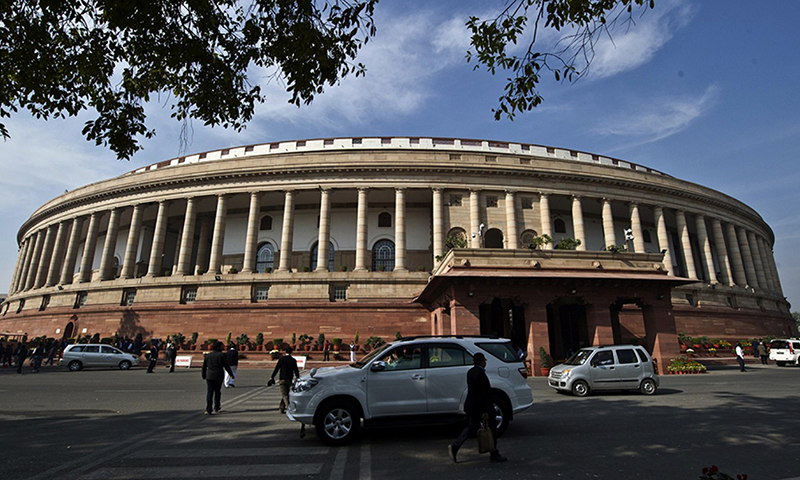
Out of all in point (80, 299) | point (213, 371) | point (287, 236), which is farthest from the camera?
point (80, 299)

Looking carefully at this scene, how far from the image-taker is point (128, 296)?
121 feet

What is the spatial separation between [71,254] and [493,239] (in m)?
42.7

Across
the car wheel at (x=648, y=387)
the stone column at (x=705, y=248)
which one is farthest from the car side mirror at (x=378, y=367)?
the stone column at (x=705, y=248)

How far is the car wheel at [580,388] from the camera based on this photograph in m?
13.3

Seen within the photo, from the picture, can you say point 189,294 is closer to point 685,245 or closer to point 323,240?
point 323,240

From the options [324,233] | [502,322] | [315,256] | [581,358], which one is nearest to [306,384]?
[581,358]

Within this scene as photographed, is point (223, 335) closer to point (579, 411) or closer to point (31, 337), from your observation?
point (31, 337)

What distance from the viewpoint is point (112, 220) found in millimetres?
40906

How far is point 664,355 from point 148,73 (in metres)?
23.4

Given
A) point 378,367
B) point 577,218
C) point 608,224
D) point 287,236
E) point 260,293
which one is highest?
point 577,218

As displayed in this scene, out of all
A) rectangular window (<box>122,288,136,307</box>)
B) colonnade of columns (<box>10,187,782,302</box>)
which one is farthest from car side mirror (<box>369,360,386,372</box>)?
rectangular window (<box>122,288,136,307</box>)

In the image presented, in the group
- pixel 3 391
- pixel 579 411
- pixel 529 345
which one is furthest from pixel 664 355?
pixel 3 391

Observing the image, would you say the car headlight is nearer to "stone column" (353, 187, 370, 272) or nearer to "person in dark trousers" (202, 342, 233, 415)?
"person in dark trousers" (202, 342, 233, 415)

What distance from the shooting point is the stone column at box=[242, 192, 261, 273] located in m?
34.7
